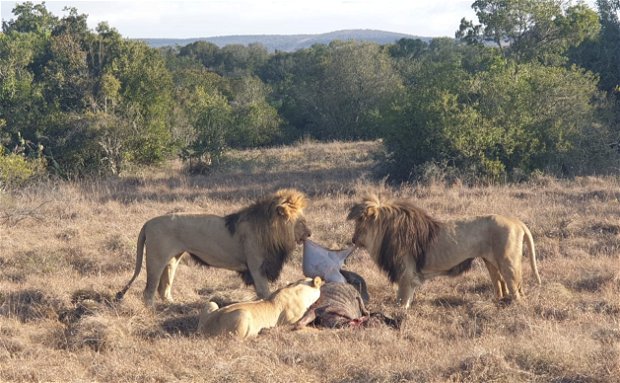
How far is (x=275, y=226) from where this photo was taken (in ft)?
26.9

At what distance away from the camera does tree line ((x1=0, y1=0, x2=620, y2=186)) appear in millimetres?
17594

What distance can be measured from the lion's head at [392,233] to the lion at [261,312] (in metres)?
0.76

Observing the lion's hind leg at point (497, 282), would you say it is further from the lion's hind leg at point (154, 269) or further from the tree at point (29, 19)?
the tree at point (29, 19)

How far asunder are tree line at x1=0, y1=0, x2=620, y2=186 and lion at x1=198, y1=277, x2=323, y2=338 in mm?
9290

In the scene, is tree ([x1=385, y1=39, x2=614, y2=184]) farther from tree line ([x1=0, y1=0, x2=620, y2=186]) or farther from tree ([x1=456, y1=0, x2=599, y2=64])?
tree ([x1=456, y1=0, x2=599, y2=64])

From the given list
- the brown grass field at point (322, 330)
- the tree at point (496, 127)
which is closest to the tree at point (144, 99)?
the brown grass field at point (322, 330)

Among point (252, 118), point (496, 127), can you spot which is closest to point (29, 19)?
point (252, 118)

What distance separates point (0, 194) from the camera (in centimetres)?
1490

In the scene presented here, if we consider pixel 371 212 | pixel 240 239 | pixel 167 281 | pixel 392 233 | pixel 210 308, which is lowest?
pixel 167 281

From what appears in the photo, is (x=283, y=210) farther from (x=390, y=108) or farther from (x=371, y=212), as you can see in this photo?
(x=390, y=108)

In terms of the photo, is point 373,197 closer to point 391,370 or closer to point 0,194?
point 391,370

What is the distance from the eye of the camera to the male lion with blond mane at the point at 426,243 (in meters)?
8.17

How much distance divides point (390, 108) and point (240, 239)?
11205mm

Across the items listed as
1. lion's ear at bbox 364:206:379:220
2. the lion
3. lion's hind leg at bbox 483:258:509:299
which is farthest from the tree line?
the lion
